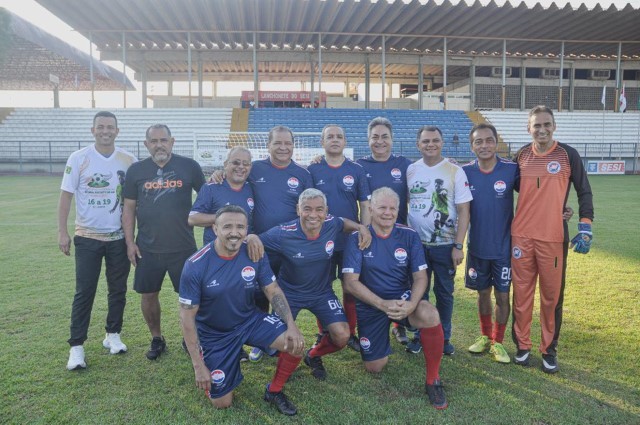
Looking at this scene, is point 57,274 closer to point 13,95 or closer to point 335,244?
point 335,244

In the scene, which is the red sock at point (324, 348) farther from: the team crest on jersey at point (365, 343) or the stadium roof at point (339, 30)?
the stadium roof at point (339, 30)

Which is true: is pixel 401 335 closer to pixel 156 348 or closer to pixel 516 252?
pixel 516 252

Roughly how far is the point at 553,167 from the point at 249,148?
12126 millimetres

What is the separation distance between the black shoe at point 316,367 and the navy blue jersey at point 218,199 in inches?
Answer: 49.7

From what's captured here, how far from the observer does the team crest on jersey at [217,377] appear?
10.0 ft

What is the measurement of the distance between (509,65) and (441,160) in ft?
111

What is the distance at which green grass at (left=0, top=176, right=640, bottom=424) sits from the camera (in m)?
2.91

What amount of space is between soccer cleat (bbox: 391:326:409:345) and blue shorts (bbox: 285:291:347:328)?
82cm

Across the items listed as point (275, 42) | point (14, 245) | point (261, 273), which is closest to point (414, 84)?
point (275, 42)

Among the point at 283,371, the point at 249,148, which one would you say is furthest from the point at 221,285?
the point at 249,148

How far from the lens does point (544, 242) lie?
3.59 m

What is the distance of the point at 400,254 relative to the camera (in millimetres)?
3529

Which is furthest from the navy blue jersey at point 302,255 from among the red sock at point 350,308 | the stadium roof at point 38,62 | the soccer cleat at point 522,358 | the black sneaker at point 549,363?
the stadium roof at point 38,62

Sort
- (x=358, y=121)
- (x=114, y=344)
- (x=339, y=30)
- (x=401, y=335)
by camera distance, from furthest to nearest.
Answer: (x=358, y=121) < (x=339, y=30) < (x=401, y=335) < (x=114, y=344)
